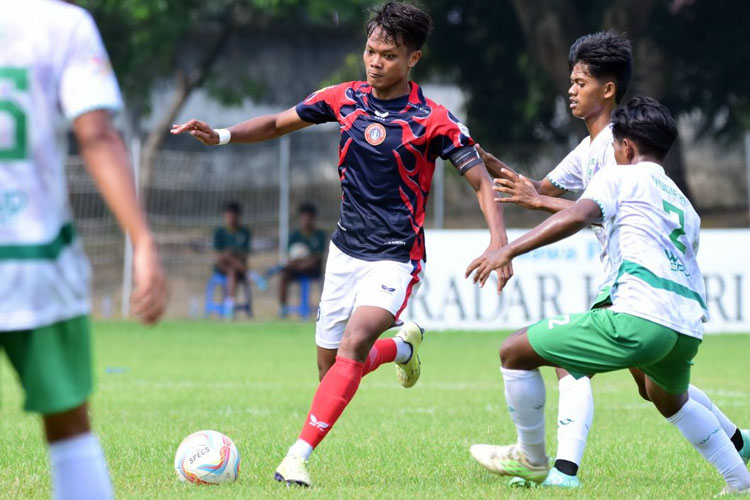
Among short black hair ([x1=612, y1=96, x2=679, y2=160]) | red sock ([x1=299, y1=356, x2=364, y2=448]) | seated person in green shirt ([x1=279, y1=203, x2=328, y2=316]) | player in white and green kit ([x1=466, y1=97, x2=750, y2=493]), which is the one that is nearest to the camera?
player in white and green kit ([x1=466, y1=97, x2=750, y2=493])

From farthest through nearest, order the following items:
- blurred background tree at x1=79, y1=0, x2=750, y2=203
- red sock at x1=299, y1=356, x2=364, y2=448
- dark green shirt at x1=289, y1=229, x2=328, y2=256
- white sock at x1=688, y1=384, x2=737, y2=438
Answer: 1. blurred background tree at x1=79, y1=0, x2=750, y2=203
2. dark green shirt at x1=289, y1=229, x2=328, y2=256
3. white sock at x1=688, y1=384, x2=737, y2=438
4. red sock at x1=299, y1=356, x2=364, y2=448

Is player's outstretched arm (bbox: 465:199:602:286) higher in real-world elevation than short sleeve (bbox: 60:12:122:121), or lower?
lower

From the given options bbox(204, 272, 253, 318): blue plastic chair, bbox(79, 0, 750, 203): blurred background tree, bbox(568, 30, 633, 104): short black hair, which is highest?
bbox(79, 0, 750, 203): blurred background tree

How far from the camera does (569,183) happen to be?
6.02m

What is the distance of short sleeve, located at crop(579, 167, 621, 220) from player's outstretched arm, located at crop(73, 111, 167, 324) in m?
2.12

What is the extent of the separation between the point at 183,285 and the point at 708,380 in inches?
489

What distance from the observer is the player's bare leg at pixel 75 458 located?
311cm

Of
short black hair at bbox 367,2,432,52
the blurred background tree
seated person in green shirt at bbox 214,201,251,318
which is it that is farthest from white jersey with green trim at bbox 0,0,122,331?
the blurred background tree

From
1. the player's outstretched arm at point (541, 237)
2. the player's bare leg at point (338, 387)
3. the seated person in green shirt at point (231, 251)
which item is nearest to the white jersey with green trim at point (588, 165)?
the player's outstretched arm at point (541, 237)

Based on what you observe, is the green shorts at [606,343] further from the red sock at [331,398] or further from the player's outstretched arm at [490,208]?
the red sock at [331,398]

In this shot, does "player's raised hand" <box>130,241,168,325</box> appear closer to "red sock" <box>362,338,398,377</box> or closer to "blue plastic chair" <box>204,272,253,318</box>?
"red sock" <box>362,338,398,377</box>

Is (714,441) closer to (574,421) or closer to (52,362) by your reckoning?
(574,421)

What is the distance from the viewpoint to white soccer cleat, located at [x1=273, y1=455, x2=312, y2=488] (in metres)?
5.22

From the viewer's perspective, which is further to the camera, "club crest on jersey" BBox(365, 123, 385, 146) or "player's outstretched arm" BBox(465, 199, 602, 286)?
"club crest on jersey" BBox(365, 123, 385, 146)
